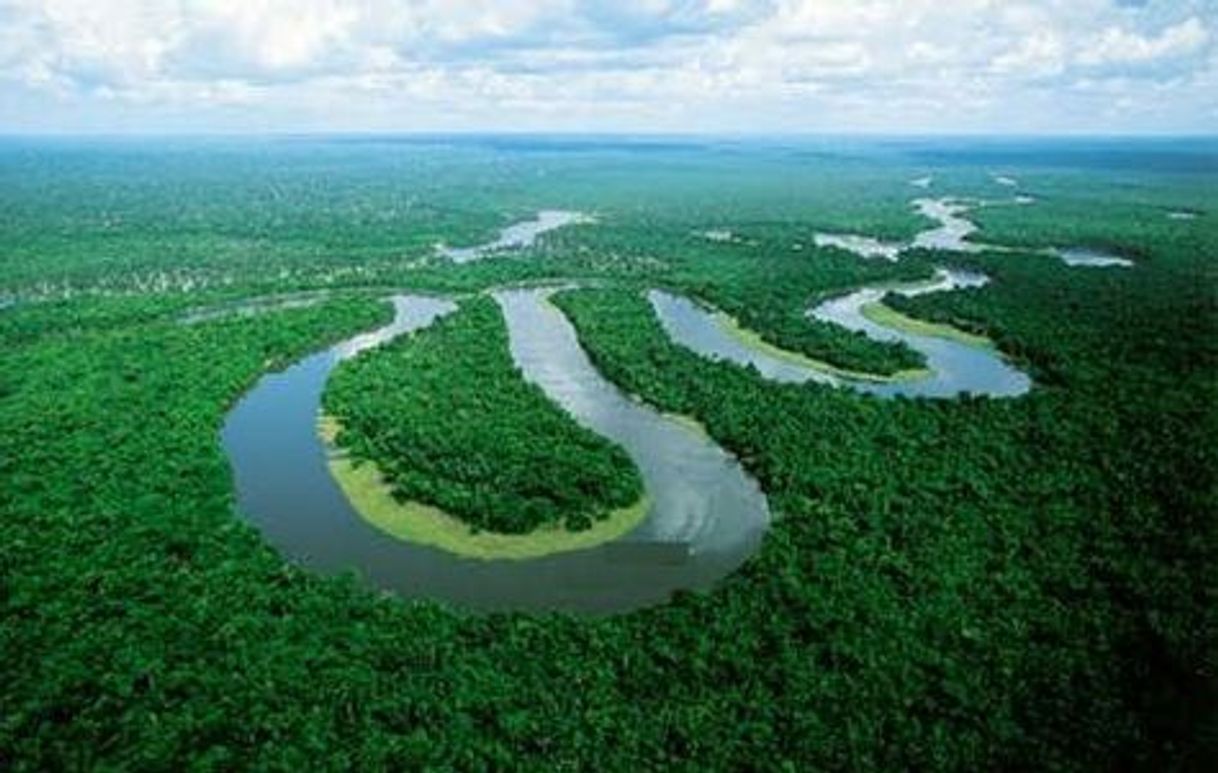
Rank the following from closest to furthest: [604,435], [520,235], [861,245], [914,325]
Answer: [604,435] < [914,325] < [861,245] < [520,235]

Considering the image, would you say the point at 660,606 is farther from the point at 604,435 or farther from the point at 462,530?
the point at 604,435

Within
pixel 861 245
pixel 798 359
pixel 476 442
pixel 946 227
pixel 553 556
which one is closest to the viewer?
pixel 553 556

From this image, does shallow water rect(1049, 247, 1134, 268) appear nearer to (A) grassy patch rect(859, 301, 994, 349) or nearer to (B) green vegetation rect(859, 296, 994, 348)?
(B) green vegetation rect(859, 296, 994, 348)

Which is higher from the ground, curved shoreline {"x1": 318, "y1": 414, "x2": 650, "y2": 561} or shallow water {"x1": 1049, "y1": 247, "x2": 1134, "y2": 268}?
curved shoreline {"x1": 318, "y1": 414, "x2": 650, "y2": 561}

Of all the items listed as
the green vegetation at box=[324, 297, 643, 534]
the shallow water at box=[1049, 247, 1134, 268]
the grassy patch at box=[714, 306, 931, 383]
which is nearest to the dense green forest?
the green vegetation at box=[324, 297, 643, 534]

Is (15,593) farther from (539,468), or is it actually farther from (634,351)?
(634,351)

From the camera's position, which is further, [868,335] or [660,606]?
[868,335]

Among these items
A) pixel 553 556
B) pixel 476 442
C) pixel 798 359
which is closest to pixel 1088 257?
pixel 798 359

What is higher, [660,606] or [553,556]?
[660,606]
